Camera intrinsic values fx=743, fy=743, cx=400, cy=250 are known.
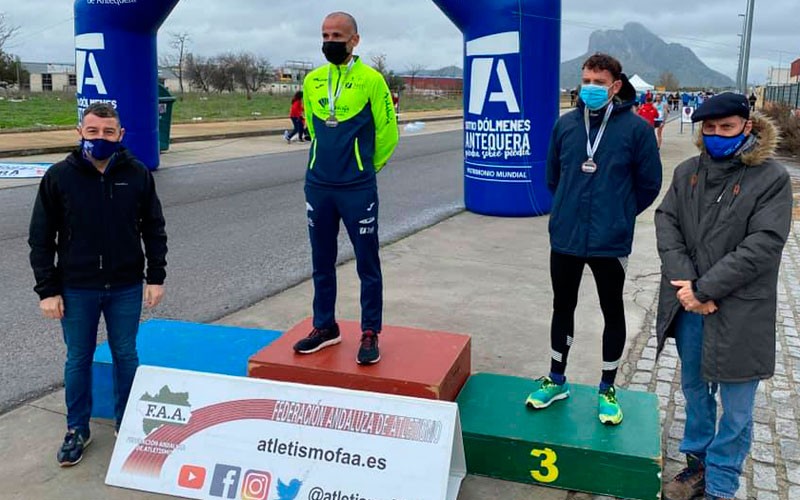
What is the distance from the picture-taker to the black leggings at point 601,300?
3.72m

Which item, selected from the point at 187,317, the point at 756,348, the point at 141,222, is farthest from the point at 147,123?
the point at 756,348

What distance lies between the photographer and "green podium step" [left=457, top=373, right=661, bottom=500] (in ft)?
11.4

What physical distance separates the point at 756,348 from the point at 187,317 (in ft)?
14.8

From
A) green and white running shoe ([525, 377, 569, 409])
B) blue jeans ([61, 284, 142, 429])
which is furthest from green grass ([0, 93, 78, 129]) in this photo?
green and white running shoe ([525, 377, 569, 409])

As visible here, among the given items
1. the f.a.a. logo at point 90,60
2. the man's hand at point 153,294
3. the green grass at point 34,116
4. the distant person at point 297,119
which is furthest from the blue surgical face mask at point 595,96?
the green grass at point 34,116

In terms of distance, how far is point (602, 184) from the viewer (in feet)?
11.9

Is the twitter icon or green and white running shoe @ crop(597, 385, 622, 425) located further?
green and white running shoe @ crop(597, 385, 622, 425)

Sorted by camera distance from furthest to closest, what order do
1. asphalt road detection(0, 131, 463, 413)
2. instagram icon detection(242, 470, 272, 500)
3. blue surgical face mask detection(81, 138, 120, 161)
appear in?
asphalt road detection(0, 131, 463, 413) → blue surgical face mask detection(81, 138, 120, 161) → instagram icon detection(242, 470, 272, 500)

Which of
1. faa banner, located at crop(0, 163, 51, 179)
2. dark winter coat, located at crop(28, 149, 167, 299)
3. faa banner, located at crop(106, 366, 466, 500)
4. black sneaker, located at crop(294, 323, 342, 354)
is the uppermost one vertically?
dark winter coat, located at crop(28, 149, 167, 299)

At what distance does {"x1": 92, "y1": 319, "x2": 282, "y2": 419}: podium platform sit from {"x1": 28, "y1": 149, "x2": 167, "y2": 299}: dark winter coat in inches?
29.5

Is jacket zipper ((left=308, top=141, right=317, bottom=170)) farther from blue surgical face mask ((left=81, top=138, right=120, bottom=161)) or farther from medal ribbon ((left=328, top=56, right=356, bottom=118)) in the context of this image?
blue surgical face mask ((left=81, top=138, right=120, bottom=161))

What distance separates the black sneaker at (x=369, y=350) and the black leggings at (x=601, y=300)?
0.96m

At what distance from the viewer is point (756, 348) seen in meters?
3.16

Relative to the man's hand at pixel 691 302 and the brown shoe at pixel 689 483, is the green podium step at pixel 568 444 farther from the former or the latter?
the man's hand at pixel 691 302
